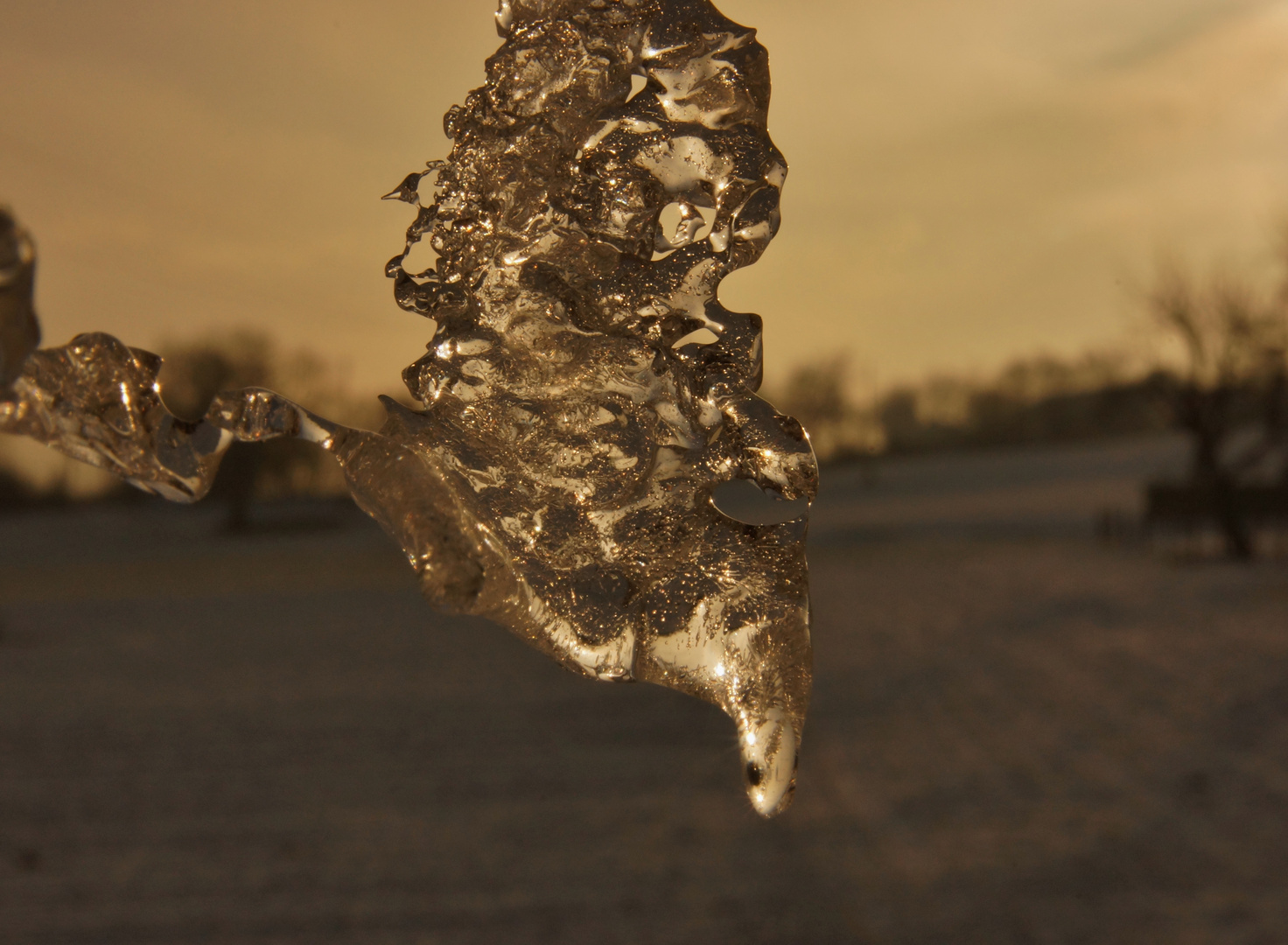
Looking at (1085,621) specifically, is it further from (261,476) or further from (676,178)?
(676,178)

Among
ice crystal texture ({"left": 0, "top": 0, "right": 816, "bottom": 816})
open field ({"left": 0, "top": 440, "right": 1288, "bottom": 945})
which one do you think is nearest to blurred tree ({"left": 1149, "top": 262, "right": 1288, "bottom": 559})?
open field ({"left": 0, "top": 440, "right": 1288, "bottom": 945})

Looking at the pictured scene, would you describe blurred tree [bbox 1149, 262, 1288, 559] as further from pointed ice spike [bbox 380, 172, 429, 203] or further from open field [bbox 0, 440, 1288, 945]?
pointed ice spike [bbox 380, 172, 429, 203]

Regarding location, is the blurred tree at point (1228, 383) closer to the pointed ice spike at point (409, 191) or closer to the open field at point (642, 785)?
the open field at point (642, 785)

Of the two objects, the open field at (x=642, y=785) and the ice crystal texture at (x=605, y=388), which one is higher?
the ice crystal texture at (x=605, y=388)

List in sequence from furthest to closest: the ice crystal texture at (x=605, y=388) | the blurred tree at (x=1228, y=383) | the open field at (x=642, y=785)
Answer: the blurred tree at (x=1228, y=383) < the open field at (x=642, y=785) < the ice crystal texture at (x=605, y=388)

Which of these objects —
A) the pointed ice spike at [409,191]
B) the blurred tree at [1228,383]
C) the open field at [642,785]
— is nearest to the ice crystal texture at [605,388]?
the pointed ice spike at [409,191]

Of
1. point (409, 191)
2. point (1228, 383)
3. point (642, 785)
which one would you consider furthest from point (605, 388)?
point (1228, 383)

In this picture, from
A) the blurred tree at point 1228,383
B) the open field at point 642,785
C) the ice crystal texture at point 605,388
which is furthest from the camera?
the blurred tree at point 1228,383

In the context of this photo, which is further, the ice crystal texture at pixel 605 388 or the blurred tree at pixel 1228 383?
the blurred tree at pixel 1228 383
